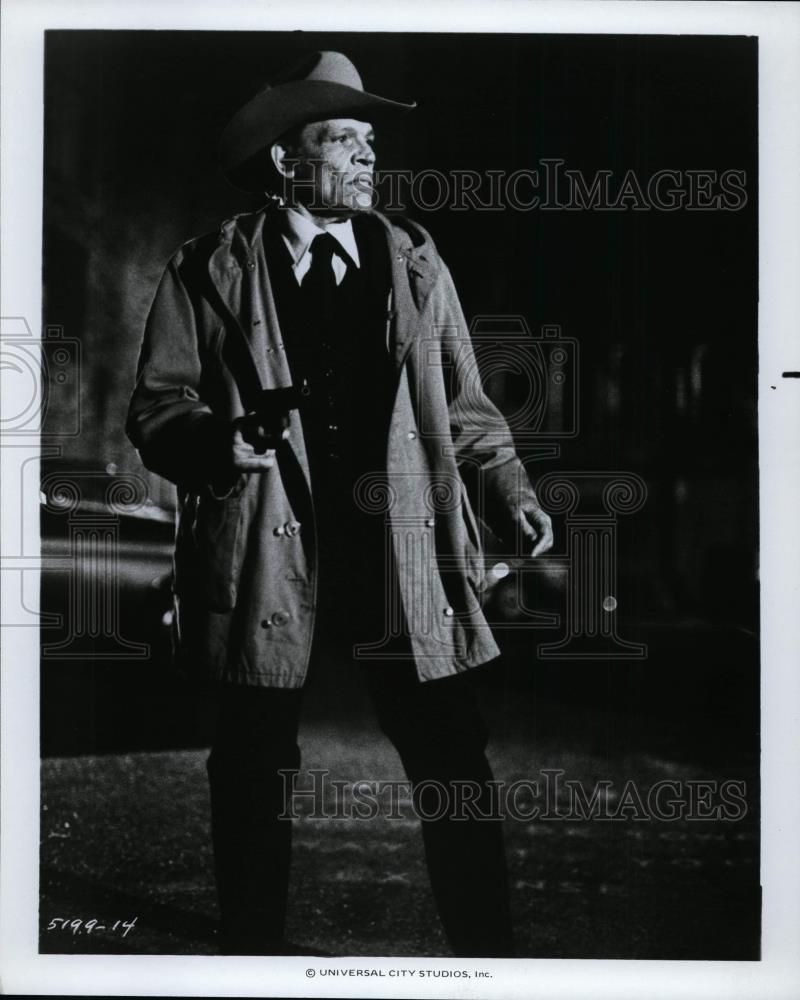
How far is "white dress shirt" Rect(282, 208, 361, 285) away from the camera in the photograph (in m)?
2.73

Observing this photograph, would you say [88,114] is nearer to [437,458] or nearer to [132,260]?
[132,260]

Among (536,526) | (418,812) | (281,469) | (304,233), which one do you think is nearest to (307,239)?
(304,233)

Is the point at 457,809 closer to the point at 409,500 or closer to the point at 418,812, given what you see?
the point at 418,812

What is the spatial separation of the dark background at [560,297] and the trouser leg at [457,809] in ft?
0.43

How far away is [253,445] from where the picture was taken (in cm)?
268

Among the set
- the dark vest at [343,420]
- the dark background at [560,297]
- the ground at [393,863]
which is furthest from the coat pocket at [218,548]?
the ground at [393,863]

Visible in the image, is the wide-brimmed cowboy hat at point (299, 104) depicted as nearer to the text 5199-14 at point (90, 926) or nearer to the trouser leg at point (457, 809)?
the trouser leg at point (457, 809)

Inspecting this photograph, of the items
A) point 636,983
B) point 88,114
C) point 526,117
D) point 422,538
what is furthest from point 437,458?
point 636,983

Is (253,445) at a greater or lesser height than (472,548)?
greater

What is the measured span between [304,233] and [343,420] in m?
0.54

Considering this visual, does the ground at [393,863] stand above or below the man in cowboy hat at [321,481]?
below

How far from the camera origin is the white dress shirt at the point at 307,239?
8.97ft

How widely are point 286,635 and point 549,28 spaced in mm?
1856

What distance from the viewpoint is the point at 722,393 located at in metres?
2.77
